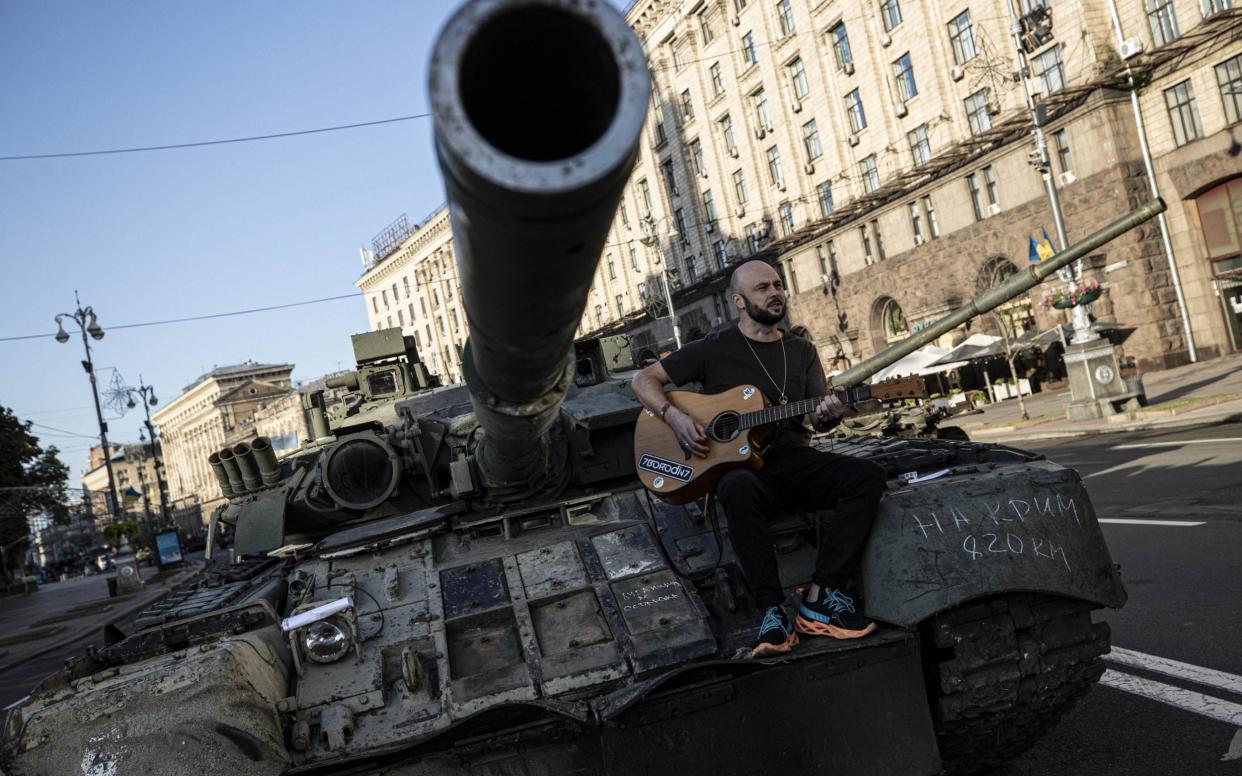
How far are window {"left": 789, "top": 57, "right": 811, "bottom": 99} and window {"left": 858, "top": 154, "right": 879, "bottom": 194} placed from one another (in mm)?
4145

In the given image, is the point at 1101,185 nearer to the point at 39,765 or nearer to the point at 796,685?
the point at 796,685

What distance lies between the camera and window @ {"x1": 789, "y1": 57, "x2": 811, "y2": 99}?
1565 inches

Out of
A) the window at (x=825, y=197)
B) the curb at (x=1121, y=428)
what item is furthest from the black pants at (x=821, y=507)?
the window at (x=825, y=197)

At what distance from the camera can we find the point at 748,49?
1681 inches

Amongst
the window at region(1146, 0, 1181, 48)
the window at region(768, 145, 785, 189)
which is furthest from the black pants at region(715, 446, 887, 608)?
the window at region(768, 145, 785, 189)

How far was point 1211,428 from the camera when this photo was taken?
16.4 meters

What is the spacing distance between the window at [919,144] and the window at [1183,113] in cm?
851

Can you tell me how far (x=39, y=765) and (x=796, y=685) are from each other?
9.40ft

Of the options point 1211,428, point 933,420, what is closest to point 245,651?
point 933,420

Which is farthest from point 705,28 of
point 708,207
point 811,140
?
point 811,140

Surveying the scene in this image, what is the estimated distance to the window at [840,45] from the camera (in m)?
36.8

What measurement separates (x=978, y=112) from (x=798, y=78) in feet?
33.2

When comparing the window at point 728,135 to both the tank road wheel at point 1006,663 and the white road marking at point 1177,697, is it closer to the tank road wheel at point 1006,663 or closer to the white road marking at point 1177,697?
the white road marking at point 1177,697

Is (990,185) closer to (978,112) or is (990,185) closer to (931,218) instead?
(978,112)
